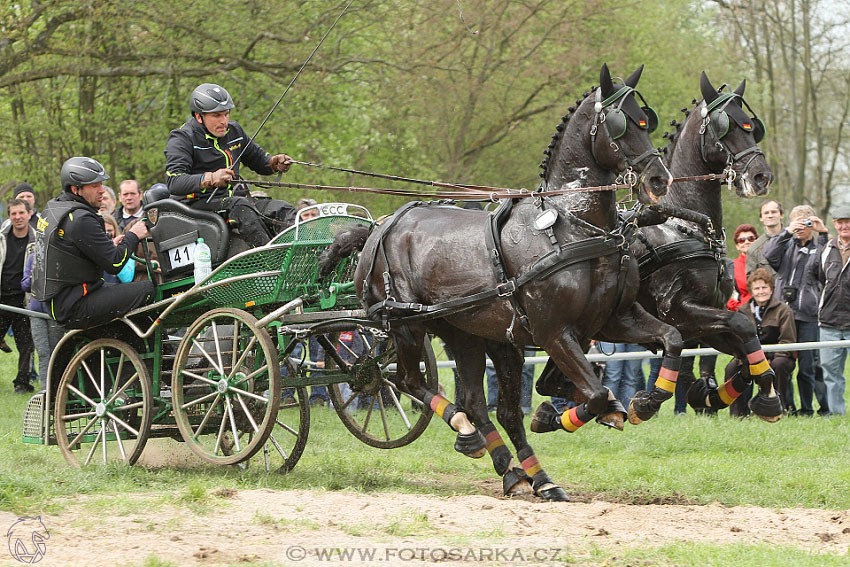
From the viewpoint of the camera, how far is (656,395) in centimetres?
709

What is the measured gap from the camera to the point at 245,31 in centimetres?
1652

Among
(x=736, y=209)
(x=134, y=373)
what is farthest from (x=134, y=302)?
(x=736, y=209)

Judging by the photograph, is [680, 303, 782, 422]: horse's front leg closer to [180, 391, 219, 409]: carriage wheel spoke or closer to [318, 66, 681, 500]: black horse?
[318, 66, 681, 500]: black horse

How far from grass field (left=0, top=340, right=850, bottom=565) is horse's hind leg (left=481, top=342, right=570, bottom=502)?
1.35ft

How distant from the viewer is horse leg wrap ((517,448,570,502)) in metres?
7.20

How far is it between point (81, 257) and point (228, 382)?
143 cm

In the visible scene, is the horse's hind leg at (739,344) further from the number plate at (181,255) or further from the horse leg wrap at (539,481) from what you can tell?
the number plate at (181,255)

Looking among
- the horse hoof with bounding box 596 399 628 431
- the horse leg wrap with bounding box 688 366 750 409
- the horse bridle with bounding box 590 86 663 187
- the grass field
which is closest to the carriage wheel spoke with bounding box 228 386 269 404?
the grass field

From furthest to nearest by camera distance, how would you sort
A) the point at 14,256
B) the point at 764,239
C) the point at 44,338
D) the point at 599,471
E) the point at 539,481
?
the point at 14,256 → the point at 764,239 → the point at 44,338 → the point at 599,471 → the point at 539,481

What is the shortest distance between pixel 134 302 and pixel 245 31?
933 centimetres

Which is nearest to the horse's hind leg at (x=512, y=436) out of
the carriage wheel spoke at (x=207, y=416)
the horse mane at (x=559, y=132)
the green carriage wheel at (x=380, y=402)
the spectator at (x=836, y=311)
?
the green carriage wheel at (x=380, y=402)

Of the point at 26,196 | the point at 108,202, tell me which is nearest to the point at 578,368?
the point at 108,202

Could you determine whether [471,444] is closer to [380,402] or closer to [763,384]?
[380,402]

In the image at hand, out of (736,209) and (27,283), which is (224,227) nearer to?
(27,283)
